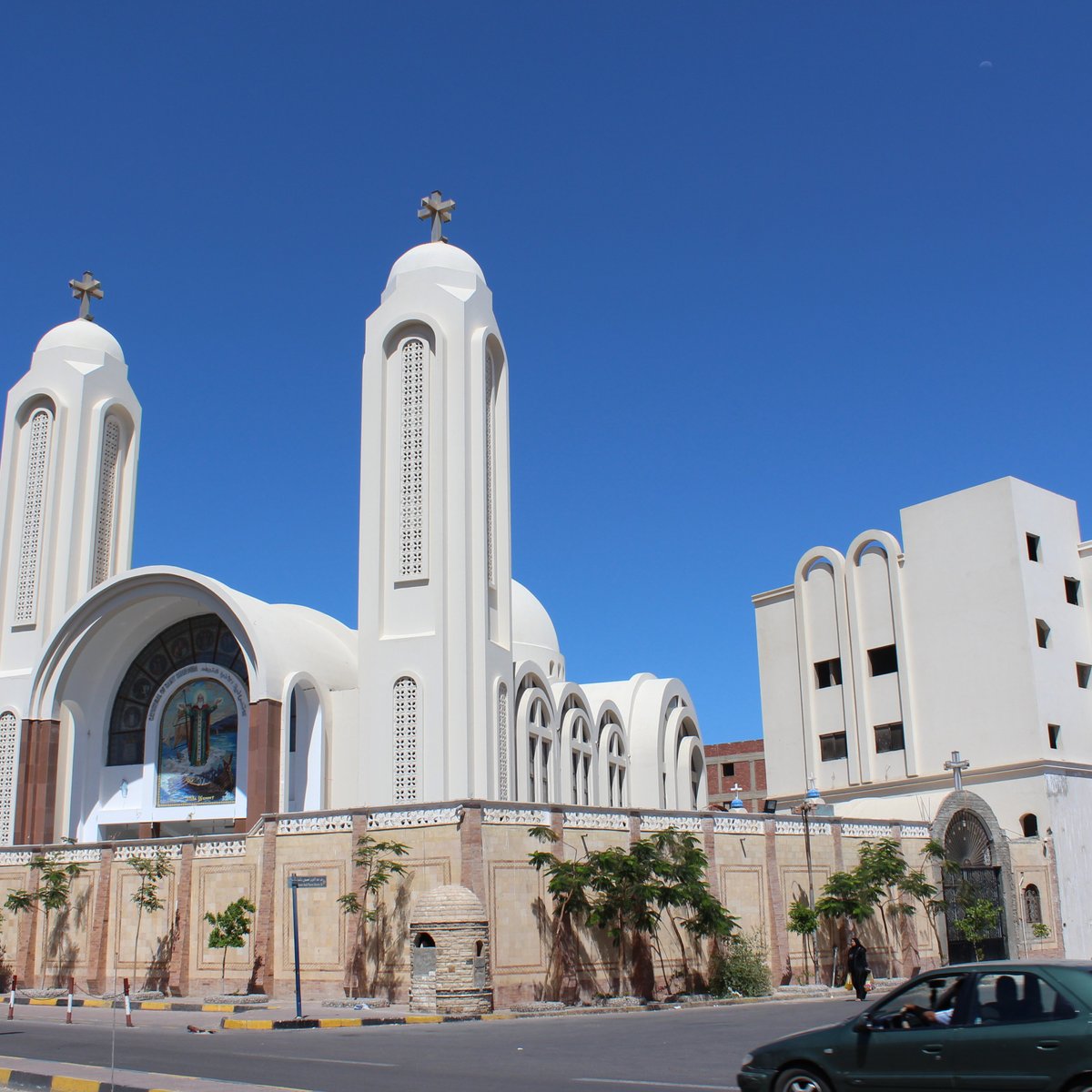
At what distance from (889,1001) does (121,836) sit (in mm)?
30780

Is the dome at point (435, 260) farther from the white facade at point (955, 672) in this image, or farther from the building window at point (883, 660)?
the building window at point (883, 660)

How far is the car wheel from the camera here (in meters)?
8.96

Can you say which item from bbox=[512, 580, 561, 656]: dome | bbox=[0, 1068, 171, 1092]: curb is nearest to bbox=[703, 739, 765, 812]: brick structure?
bbox=[512, 580, 561, 656]: dome

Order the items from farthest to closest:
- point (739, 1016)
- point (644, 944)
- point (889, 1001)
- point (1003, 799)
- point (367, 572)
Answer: point (1003, 799), point (367, 572), point (644, 944), point (739, 1016), point (889, 1001)

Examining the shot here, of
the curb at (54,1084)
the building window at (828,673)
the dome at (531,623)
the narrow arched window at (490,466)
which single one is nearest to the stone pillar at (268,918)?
the narrow arched window at (490,466)

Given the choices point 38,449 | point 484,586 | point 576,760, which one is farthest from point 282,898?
point 38,449

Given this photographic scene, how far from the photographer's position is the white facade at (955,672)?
34375mm

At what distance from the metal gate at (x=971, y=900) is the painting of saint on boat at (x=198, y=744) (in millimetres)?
18226

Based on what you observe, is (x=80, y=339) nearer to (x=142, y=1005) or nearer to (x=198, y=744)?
(x=198, y=744)

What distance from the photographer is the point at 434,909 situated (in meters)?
21.9

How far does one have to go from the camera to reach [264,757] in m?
30.9

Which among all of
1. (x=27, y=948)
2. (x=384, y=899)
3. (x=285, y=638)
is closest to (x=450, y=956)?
(x=384, y=899)

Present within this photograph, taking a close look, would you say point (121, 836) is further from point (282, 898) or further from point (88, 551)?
point (282, 898)

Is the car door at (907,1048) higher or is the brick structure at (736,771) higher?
the brick structure at (736,771)
